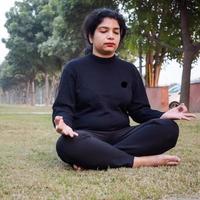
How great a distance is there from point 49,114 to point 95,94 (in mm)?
14684

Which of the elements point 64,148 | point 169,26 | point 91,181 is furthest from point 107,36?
point 169,26

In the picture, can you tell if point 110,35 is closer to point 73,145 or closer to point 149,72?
point 73,145

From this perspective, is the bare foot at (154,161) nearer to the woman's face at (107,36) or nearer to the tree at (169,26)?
the woman's face at (107,36)

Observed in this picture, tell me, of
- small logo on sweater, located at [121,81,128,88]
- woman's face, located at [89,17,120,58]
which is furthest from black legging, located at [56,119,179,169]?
woman's face, located at [89,17,120,58]

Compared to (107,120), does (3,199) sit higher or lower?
lower

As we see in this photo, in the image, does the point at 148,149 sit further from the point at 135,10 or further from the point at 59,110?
the point at 135,10

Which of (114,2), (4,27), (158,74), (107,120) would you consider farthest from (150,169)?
(4,27)

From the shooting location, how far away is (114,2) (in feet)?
54.5

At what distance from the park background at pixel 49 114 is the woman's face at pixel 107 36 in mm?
1089

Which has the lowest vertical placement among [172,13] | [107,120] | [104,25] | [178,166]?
[178,166]

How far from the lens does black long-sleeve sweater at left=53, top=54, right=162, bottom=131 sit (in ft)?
13.6

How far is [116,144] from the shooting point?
13.7ft

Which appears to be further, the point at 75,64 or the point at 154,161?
the point at 75,64

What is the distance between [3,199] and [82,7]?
1746cm
